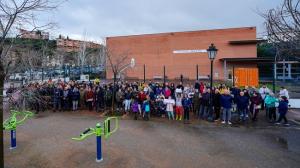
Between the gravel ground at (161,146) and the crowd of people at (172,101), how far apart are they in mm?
1154

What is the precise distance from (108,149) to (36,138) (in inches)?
138

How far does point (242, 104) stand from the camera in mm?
13766

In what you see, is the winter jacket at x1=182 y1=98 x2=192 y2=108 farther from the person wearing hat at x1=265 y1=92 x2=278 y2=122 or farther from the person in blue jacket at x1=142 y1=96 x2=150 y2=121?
the person wearing hat at x1=265 y1=92 x2=278 y2=122

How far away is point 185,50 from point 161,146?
3210cm

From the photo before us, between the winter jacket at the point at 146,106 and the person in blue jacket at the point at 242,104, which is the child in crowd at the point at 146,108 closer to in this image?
the winter jacket at the point at 146,106

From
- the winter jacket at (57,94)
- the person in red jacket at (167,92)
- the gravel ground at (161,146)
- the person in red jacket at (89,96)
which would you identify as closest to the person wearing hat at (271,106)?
the gravel ground at (161,146)

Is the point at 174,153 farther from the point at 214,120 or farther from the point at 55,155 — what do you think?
the point at 214,120

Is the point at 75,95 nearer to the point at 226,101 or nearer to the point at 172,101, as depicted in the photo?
the point at 172,101

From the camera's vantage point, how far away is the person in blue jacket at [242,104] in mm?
13758

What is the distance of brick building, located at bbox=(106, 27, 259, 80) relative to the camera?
36.4 m

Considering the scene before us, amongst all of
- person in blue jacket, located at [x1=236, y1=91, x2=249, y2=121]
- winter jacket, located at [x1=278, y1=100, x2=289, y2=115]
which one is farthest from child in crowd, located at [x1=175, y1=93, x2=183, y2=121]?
winter jacket, located at [x1=278, y1=100, x2=289, y2=115]

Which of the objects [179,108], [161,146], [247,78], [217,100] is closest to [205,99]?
[217,100]

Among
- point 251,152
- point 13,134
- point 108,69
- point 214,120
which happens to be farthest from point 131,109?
point 108,69

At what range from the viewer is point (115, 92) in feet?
54.8
